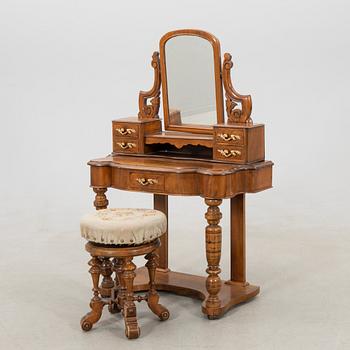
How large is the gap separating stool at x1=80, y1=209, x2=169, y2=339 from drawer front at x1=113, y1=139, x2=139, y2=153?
630 millimetres

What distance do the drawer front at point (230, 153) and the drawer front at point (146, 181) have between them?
0.38 m

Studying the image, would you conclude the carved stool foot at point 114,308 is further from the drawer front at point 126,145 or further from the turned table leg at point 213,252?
the drawer front at point 126,145

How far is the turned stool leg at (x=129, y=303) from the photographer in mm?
5316

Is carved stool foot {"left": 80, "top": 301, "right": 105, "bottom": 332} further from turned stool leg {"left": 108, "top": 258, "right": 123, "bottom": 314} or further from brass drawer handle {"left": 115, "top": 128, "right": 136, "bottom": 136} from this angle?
brass drawer handle {"left": 115, "top": 128, "right": 136, "bottom": 136}

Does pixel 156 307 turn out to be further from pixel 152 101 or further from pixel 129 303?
pixel 152 101

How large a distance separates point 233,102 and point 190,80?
35cm

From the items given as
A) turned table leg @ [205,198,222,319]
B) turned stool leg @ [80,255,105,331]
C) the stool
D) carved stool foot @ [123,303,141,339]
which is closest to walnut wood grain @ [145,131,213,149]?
turned table leg @ [205,198,222,319]

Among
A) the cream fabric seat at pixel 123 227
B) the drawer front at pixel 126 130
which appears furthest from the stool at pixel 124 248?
the drawer front at pixel 126 130

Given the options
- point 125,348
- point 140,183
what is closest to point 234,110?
point 140,183

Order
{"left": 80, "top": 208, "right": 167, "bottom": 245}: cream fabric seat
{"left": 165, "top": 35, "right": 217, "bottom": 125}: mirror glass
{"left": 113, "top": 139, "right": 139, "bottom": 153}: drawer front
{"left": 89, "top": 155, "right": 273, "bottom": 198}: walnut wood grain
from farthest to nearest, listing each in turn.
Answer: {"left": 113, "top": 139, "right": 139, "bottom": 153}: drawer front → {"left": 165, "top": 35, "right": 217, "bottom": 125}: mirror glass → {"left": 89, "top": 155, "right": 273, "bottom": 198}: walnut wood grain → {"left": 80, "top": 208, "right": 167, "bottom": 245}: cream fabric seat

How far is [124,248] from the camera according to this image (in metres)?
5.29

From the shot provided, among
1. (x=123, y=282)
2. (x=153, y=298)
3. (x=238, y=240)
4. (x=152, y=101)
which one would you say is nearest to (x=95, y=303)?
(x=123, y=282)

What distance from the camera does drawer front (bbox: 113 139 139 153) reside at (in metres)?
6.11

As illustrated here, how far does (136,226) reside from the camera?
526cm
